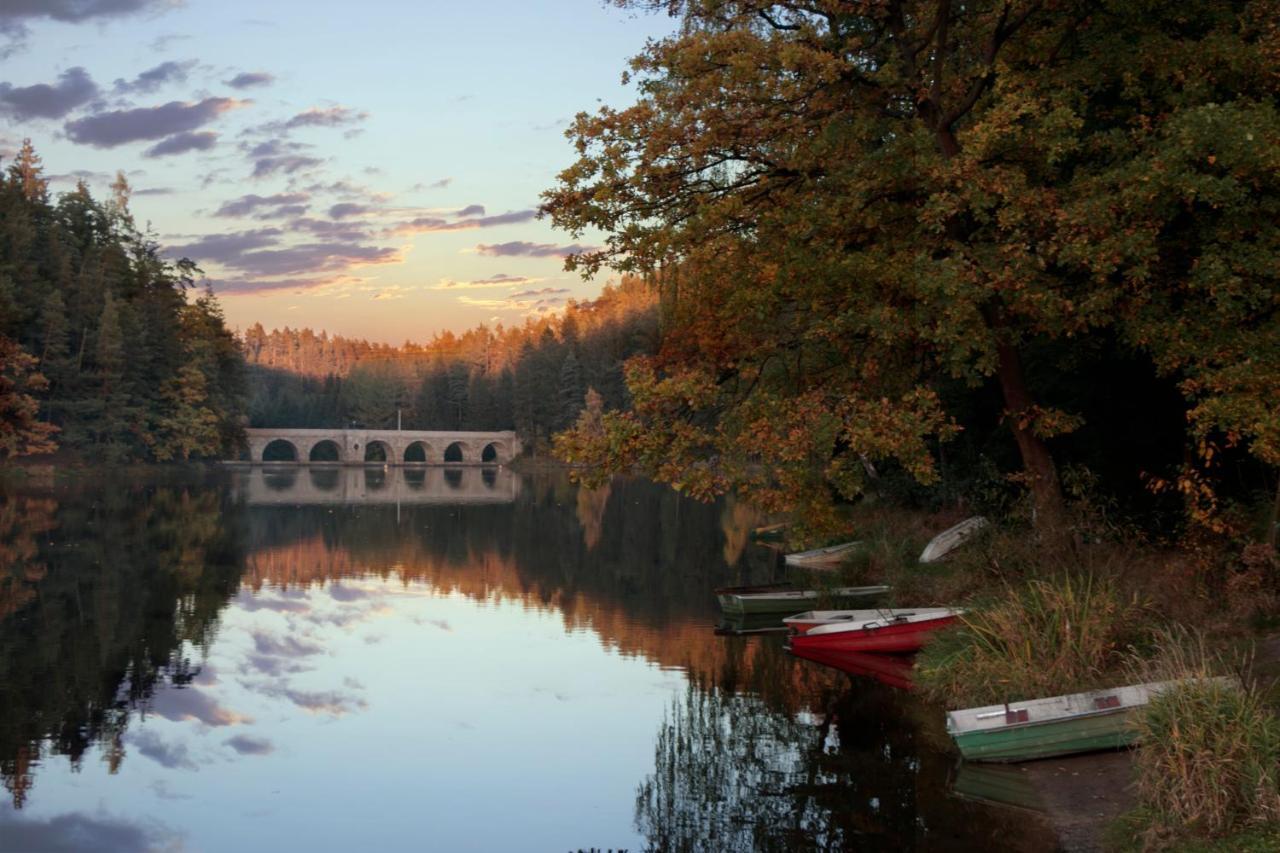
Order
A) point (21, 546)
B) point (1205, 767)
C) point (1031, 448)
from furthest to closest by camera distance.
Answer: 1. point (21, 546)
2. point (1031, 448)
3. point (1205, 767)

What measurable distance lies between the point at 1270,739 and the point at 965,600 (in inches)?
333

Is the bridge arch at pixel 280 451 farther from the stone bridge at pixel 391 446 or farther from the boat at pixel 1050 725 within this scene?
the boat at pixel 1050 725

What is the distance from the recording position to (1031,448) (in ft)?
56.3

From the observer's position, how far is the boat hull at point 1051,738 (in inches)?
454

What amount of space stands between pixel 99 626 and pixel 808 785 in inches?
565

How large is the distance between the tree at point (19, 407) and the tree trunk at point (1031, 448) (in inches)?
2520

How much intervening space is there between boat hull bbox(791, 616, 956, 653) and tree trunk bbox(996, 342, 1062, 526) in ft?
6.86

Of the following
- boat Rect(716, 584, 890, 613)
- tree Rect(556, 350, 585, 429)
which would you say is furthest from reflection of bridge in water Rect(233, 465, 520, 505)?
boat Rect(716, 584, 890, 613)

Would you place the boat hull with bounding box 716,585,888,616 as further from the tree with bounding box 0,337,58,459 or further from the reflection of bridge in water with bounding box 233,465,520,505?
the tree with bounding box 0,337,58,459

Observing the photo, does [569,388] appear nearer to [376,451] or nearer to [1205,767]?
[376,451]

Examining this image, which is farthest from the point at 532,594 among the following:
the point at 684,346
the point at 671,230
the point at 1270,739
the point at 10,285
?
the point at 10,285

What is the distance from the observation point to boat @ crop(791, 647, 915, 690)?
16953 millimetres

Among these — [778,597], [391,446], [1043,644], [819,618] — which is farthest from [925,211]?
[391,446]

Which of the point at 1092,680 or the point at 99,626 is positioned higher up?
the point at 1092,680
